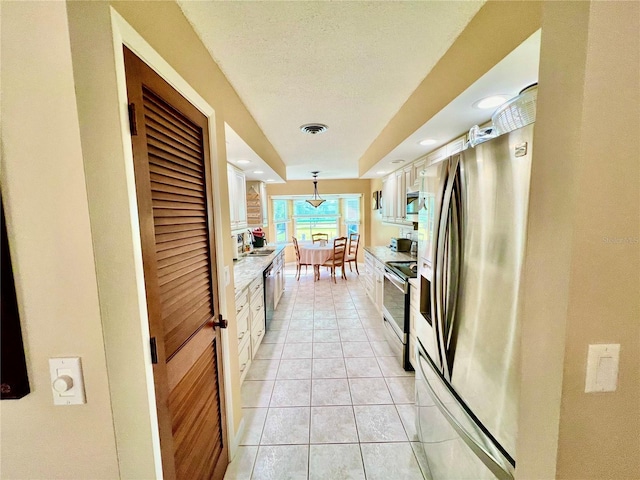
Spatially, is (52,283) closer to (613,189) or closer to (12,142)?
(12,142)

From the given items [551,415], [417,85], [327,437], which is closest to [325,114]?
[417,85]

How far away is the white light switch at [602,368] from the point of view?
0.57m

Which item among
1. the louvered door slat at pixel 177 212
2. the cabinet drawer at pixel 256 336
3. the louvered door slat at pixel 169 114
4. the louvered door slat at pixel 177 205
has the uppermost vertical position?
the louvered door slat at pixel 169 114

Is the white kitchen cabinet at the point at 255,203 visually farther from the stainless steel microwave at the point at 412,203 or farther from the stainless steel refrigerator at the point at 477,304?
the stainless steel refrigerator at the point at 477,304

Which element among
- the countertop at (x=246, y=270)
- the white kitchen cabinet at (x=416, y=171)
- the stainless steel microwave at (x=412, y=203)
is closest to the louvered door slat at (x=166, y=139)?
the countertop at (x=246, y=270)

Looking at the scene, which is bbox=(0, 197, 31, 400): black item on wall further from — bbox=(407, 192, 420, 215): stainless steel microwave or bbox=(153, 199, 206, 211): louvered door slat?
bbox=(407, 192, 420, 215): stainless steel microwave

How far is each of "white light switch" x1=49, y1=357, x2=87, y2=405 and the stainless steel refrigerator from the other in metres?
1.32

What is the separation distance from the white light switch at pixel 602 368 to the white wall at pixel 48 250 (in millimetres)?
1287

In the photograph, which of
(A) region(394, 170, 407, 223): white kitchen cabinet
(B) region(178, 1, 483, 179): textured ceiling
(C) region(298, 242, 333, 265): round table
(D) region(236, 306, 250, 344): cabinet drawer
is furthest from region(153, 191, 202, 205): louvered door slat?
(C) region(298, 242, 333, 265): round table

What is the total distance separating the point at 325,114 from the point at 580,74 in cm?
202

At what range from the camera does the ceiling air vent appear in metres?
2.57

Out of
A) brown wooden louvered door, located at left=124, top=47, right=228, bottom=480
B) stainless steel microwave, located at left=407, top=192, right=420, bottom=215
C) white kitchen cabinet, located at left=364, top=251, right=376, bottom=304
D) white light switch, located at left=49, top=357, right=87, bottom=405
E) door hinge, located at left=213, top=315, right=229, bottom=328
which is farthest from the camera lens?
white kitchen cabinet, located at left=364, top=251, right=376, bottom=304

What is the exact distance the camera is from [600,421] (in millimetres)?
598

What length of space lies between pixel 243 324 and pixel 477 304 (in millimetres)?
1953
